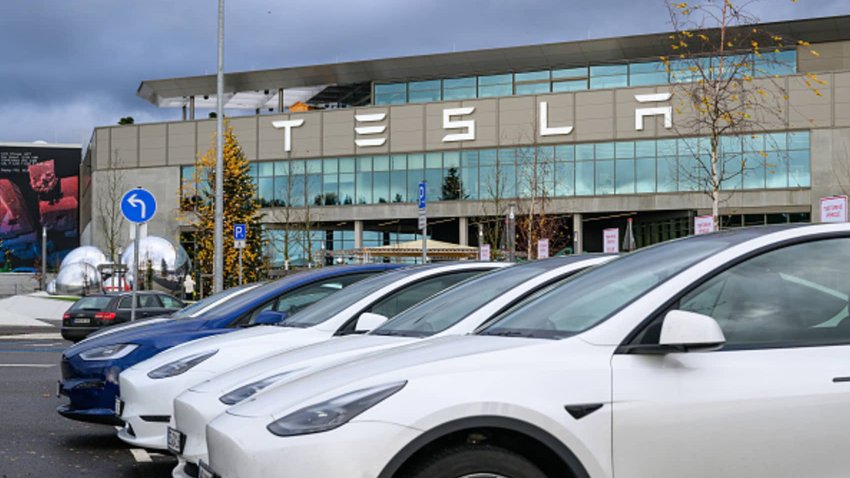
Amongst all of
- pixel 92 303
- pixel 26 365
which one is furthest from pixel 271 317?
pixel 92 303

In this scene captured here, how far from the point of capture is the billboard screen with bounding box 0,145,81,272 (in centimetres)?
11950

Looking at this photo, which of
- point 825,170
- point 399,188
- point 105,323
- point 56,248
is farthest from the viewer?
point 56,248

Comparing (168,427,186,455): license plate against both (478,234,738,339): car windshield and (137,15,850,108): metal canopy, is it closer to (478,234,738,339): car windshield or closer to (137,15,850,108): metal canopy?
(478,234,738,339): car windshield

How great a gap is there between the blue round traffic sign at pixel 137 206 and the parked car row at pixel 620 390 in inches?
534

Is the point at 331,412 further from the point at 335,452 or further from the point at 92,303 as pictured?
the point at 92,303

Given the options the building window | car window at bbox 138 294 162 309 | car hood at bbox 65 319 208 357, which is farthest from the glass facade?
car hood at bbox 65 319 208 357

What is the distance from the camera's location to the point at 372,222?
6412 centimetres

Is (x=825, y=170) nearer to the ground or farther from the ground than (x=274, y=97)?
nearer to the ground

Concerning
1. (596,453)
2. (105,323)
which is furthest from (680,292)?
(105,323)

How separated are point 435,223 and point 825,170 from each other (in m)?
21.8

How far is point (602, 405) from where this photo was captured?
3760mm

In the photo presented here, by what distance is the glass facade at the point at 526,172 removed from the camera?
173ft

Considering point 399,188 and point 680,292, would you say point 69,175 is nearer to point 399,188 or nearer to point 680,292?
point 399,188

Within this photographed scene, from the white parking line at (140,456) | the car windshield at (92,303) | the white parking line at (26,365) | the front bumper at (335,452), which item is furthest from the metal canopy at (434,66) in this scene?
the front bumper at (335,452)
